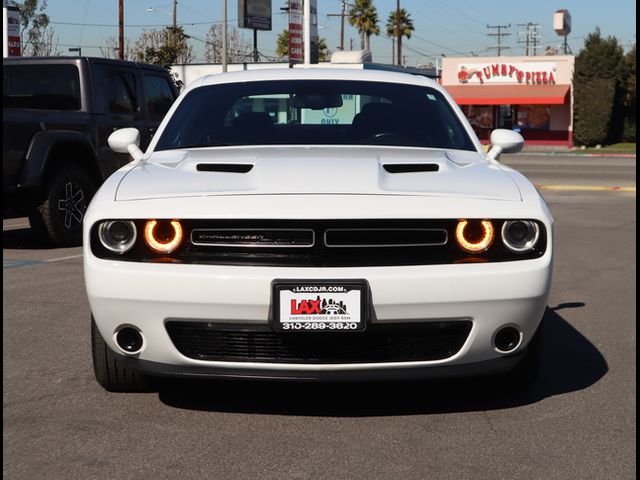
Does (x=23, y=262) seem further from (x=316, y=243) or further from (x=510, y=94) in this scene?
(x=510, y=94)

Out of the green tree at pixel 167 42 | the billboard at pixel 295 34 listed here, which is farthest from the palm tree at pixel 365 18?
the billboard at pixel 295 34

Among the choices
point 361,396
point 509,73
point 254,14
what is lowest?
point 361,396

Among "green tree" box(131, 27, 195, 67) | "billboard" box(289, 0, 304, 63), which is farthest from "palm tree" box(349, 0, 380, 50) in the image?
"billboard" box(289, 0, 304, 63)

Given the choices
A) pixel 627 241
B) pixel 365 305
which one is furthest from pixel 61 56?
pixel 365 305

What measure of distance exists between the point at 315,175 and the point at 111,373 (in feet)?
4.28

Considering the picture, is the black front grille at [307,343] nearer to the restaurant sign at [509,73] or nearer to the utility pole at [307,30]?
the utility pole at [307,30]

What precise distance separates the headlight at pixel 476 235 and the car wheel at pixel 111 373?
1569mm

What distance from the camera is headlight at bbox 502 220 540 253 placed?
166 inches

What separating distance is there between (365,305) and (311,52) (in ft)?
102

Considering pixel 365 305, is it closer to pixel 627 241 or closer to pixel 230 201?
pixel 230 201

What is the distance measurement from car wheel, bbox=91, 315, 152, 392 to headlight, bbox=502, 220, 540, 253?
67.4 inches

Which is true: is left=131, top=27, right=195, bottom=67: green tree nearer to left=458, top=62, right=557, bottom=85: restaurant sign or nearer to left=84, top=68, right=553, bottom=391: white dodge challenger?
left=458, top=62, right=557, bottom=85: restaurant sign

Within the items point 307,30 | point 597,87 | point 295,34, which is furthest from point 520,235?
point 597,87

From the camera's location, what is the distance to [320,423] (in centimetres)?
430
